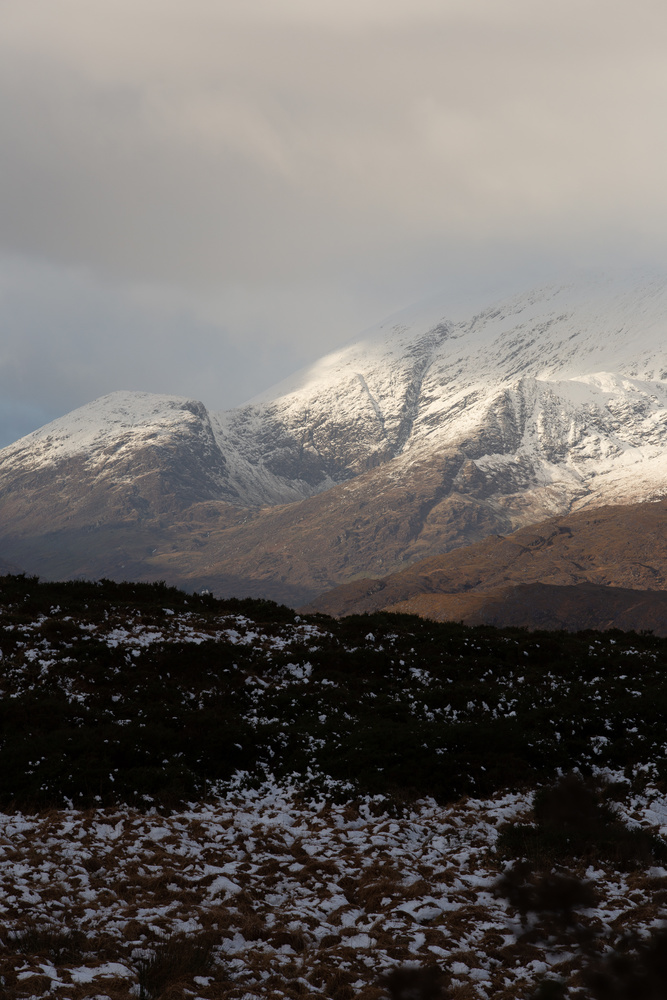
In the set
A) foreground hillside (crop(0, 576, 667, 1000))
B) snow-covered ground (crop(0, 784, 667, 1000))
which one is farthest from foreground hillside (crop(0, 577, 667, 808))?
snow-covered ground (crop(0, 784, 667, 1000))

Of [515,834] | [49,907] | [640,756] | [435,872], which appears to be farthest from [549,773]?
[49,907]

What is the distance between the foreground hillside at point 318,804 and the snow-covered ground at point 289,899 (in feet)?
0.21

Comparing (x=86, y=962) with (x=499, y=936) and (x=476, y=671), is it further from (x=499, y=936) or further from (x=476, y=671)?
(x=476, y=671)

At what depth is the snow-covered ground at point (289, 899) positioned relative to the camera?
12.3 metres

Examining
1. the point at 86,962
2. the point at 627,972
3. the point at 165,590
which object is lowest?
the point at 86,962

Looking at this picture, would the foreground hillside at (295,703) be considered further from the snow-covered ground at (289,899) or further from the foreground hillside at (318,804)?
the snow-covered ground at (289,899)

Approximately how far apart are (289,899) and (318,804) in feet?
18.8

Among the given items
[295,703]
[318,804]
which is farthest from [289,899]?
[295,703]

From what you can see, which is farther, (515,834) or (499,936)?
(515,834)

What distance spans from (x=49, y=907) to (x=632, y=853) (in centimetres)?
1378

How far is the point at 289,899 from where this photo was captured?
15.8m

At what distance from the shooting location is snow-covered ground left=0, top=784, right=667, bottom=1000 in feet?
40.2

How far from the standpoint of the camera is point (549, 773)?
74.5 feet

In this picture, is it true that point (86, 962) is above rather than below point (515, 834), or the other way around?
above
